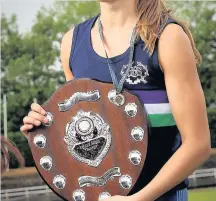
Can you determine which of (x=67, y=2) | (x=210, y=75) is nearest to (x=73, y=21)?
(x=67, y=2)

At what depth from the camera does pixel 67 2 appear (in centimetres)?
1628

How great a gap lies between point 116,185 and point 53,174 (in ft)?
0.48

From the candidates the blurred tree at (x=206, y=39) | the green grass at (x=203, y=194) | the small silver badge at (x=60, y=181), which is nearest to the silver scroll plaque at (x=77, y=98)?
the small silver badge at (x=60, y=181)

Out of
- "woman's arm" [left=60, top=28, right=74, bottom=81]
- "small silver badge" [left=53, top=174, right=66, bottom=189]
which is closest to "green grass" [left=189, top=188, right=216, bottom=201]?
"woman's arm" [left=60, top=28, right=74, bottom=81]

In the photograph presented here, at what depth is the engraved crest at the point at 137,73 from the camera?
4.38ft

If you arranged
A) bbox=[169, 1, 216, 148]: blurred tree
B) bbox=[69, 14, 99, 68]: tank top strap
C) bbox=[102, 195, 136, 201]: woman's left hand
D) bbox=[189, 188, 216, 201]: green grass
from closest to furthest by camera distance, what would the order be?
1. bbox=[102, 195, 136, 201]: woman's left hand
2. bbox=[69, 14, 99, 68]: tank top strap
3. bbox=[189, 188, 216, 201]: green grass
4. bbox=[169, 1, 216, 148]: blurred tree

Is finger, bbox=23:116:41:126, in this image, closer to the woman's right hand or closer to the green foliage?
the woman's right hand

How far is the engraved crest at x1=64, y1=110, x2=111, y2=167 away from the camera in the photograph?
1.35 meters

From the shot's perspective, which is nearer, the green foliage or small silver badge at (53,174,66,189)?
small silver badge at (53,174,66,189)

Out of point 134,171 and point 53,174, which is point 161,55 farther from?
point 53,174

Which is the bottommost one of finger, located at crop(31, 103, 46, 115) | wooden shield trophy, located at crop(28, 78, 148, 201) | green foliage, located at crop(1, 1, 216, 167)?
green foliage, located at crop(1, 1, 216, 167)

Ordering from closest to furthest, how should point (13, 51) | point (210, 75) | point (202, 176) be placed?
point (202, 176)
point (210, 75)
point (13, 51)

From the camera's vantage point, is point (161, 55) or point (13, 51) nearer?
point (161, 55)

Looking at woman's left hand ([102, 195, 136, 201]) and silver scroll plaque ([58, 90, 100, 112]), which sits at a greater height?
silver scroll plaque ([58, 90, 100, 112])
